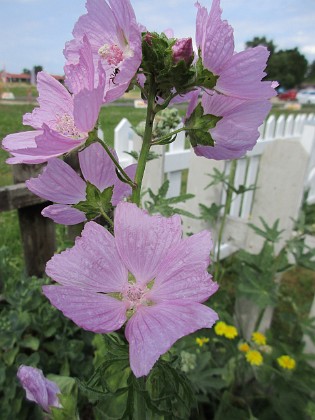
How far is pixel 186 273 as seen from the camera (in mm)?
464

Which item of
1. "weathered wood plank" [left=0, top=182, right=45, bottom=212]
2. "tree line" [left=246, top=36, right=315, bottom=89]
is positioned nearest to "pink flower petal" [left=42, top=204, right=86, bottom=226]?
"weathered wood plank" [left=0, top=182, right=45, bottom=212]

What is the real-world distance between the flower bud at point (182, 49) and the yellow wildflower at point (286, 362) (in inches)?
54.4

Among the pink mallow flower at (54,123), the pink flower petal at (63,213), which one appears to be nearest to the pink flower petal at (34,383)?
the pink flower petal at (63,213)

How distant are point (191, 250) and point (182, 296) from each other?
0.19 ft

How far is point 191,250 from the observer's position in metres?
0.47

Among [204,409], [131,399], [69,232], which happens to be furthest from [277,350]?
[131,399]

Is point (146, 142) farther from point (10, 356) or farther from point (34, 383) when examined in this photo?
point (10, 356)

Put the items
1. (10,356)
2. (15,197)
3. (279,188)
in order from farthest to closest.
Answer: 1. (279,188)
2. (15,197)
3. (10,356)

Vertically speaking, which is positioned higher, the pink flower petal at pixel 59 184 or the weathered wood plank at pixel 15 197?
the pink flower petal at pixel 59 184

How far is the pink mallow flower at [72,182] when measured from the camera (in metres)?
0.56

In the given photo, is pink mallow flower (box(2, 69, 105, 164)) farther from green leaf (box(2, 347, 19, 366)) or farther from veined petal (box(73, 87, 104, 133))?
green leaf (box(2, 347, 19, 366))

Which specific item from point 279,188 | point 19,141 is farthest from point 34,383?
point 279,188

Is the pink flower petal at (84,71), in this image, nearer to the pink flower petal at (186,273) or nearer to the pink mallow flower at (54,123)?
the pink mallow flower at (54,123)

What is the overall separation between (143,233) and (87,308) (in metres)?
0.11
